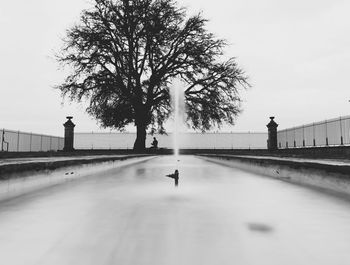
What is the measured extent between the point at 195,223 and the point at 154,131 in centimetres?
2379

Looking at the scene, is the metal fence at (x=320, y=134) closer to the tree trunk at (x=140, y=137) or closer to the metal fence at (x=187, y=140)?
the metal fence at (x=187, y=140)

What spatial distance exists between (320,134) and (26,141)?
24.3 metres

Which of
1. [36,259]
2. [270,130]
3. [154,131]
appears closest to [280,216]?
A: [36,259]

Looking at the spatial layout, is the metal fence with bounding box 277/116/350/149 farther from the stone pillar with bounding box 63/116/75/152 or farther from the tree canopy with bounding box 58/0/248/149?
the stone pillar with bounding box 63/116/75/152

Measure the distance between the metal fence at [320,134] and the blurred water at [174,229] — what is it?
57.7 feet

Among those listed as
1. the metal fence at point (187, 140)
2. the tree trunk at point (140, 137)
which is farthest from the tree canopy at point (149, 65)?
the metal fence at point (187, 140)

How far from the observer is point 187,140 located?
121 ft

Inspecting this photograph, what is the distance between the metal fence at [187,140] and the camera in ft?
120

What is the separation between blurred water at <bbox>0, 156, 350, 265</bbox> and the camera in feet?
4.03

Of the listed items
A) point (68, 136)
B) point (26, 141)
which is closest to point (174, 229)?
point (68, 136)

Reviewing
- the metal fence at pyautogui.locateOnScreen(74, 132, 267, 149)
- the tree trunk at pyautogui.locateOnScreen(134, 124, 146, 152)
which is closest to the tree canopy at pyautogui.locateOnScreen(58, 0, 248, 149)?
the tree trunk at pyautogui.locateOnScreen(134, 124, 146, 152)

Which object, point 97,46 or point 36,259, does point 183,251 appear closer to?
point 36,259

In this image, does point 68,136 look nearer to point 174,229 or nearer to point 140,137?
point 140,137

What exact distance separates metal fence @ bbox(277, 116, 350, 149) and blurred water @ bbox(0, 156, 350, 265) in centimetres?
1758
